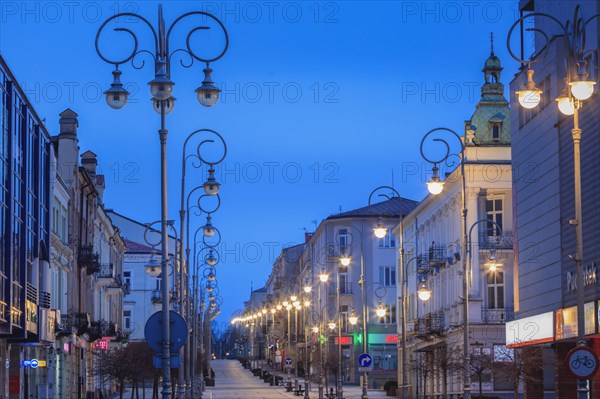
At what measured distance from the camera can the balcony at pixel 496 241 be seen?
5988cm

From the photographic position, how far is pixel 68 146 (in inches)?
2457

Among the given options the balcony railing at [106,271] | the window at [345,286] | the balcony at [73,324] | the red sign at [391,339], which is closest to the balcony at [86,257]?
the balcony at [73,324]

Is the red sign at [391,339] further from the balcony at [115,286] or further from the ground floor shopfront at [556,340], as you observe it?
the ground floor shopfront at [556,340]

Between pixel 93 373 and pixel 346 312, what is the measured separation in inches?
1553

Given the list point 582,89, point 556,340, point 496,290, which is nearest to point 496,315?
point 496,290

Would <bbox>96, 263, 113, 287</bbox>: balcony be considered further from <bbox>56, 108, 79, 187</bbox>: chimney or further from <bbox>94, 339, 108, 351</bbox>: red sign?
<bbox>56, 108, 79, 187</bbox>: chimney

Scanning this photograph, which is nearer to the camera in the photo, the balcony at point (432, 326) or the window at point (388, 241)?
the balcony at point (432, 326)

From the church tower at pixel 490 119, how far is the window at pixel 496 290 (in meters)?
6.29

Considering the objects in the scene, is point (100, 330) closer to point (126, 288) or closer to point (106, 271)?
point (106, 271)

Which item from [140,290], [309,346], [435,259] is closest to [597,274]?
[435,259]

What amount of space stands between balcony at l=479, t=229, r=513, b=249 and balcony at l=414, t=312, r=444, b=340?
757 centimetres

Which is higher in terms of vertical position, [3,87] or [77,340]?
[3,87]

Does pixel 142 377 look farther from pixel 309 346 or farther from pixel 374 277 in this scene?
pixel 309 346

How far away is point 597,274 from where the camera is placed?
35719 millimetres
